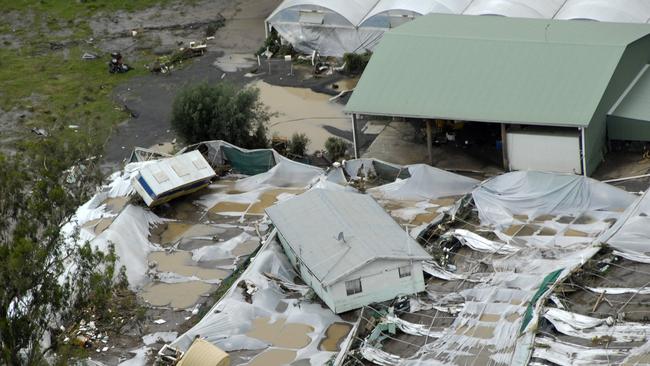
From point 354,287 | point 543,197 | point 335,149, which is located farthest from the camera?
point 335,149

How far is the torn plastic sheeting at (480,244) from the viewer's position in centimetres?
3130

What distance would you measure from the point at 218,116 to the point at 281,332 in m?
11.5

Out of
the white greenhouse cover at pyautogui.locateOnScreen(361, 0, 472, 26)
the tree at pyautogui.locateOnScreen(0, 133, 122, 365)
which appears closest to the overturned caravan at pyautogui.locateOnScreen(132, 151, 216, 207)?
the tree at pyautogui.locateOnScreen(0, 133, 122, 365)

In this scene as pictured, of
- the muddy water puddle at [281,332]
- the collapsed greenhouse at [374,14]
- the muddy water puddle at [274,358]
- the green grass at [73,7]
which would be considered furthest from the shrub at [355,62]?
the muddy water puddle at [274,358]

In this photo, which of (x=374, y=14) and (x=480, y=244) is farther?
(x=374, y=14)

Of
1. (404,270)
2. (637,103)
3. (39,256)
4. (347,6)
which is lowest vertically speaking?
(404,270)

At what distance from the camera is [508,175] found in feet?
112

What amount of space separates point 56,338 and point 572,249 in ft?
43.2

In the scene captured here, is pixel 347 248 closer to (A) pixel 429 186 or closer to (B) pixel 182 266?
(B) pixel 182 266

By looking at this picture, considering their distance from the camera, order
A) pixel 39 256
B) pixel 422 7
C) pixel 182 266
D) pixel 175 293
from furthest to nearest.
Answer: pixel 422 7 < pixel 182 266 < pixel 175 293 < pixel 39 256

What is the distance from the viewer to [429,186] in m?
34.9

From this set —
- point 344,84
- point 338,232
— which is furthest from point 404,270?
point 344,84

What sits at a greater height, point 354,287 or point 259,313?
point 354,287

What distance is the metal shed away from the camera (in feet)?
115
